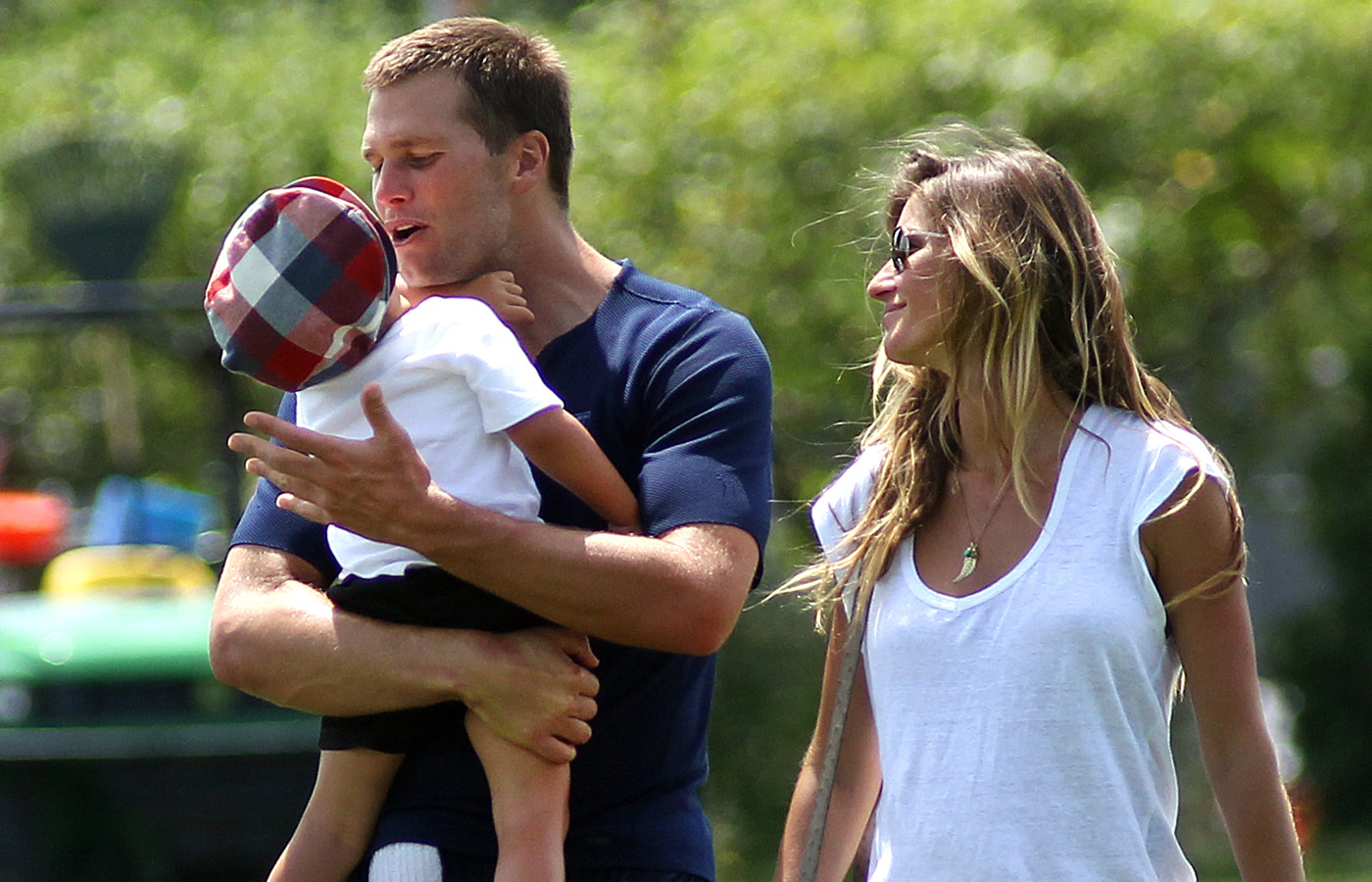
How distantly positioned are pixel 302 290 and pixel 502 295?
0.31 m

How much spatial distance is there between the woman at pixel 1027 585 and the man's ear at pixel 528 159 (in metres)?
0.54

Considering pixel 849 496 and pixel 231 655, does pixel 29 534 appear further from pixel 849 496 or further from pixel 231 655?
pixel 849 496

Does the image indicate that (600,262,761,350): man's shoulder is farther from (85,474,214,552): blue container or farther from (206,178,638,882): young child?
(85,474,214,552): blue container

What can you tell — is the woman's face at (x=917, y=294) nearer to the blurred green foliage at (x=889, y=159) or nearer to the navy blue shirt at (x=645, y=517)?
the navy blue shirt at (x=645, y=517)

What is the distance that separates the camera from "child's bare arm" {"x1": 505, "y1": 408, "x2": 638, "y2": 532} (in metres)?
2.53

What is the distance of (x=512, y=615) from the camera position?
8.64 ft

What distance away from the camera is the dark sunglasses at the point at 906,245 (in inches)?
109

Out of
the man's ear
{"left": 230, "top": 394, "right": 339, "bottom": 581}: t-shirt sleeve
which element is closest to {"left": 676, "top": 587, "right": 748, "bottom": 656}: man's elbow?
{"left": 230, "top": 394, "right": 339, "bottom": 581}: t-shirt sleeve

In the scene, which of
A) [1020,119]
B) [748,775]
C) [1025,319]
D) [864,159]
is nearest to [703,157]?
[864,159]

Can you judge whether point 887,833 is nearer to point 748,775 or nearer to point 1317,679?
point 748,775

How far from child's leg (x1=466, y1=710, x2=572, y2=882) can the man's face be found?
706 mm

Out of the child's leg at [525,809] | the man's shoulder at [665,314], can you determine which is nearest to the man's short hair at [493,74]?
the man's shoulder at [665,314]

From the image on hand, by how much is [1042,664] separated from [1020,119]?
5.48 meters

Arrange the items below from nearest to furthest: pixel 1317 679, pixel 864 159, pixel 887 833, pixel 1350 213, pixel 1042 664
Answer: pixel 1042 664 < pixel 887 833 < pixel 864 159 < pixel 1350 213 < pixel 1317 679
